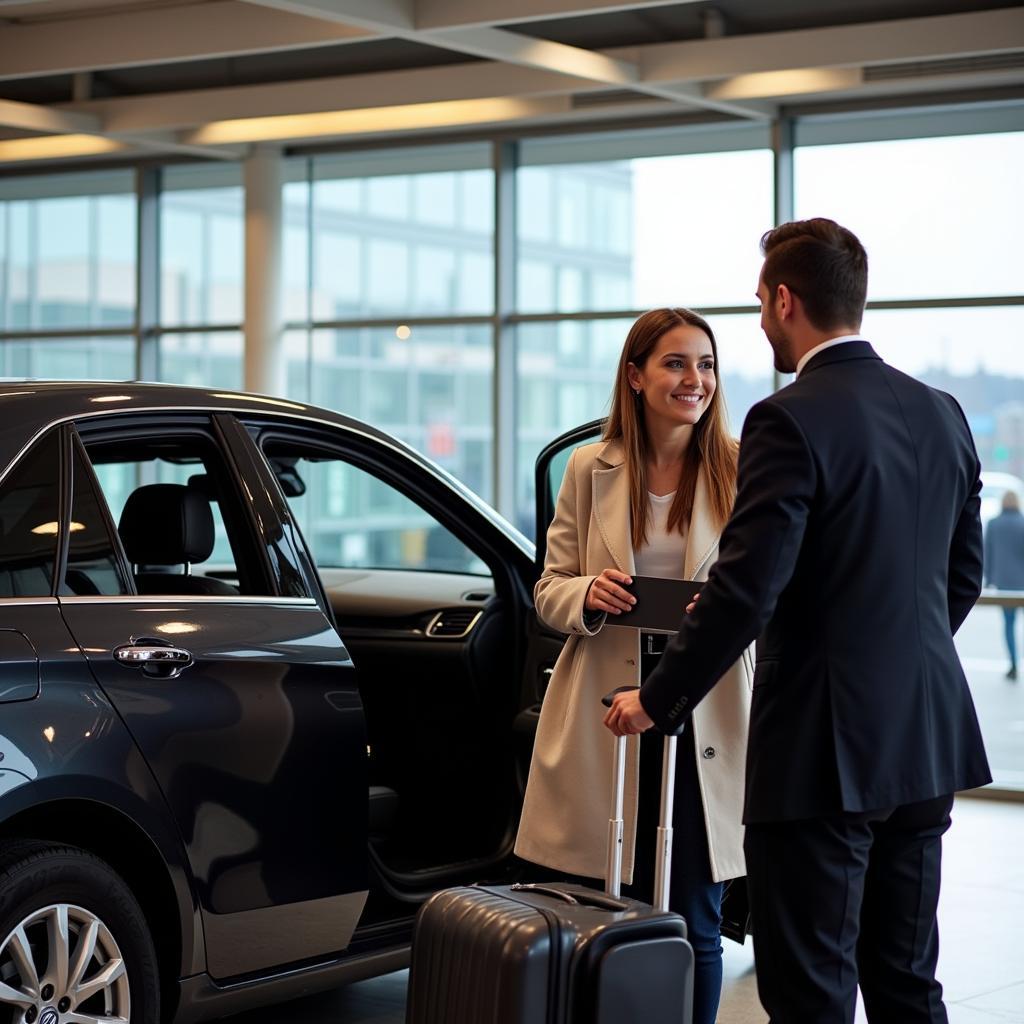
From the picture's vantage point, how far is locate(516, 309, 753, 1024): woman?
2.87 metres

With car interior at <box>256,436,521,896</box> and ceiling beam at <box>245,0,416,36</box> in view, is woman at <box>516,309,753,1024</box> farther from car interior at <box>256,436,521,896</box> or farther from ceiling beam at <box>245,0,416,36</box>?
ceiling beam at <box>245,0,416,36</box>

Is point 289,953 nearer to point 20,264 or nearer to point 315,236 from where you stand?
point 315,236

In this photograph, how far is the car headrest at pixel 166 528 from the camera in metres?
3.19

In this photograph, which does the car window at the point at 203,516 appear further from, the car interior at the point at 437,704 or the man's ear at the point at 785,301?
the man's ear at the point at 785,301

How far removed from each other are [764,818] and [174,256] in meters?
9.22

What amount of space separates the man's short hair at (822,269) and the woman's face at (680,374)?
1.96ft

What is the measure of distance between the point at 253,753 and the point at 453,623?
1.01 meters

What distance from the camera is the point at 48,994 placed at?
2.64 m

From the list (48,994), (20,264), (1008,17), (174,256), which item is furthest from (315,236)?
(48,994)

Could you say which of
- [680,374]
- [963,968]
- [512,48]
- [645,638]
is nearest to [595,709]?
[645,638]

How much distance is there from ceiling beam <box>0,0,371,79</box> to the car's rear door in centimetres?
476

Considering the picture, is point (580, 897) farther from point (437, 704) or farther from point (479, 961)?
point (437, 704)

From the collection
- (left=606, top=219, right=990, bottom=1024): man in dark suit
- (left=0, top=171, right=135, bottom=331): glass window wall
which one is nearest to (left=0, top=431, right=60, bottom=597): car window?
(left=606, top=219, right=990, bottom=1024): man in dark suit

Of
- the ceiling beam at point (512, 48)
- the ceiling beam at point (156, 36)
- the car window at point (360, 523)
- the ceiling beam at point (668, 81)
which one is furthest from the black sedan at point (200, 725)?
the car window at point (360, 523)
